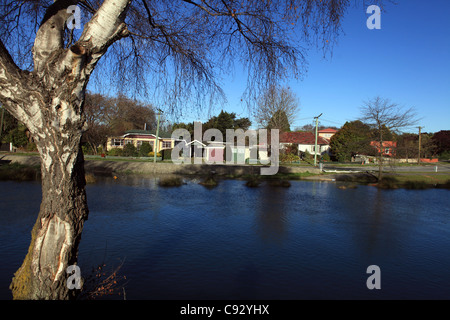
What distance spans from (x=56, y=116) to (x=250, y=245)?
21.7 feet

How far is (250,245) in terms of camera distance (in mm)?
8719

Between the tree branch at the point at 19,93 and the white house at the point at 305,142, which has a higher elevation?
the white house at the point at 305,142

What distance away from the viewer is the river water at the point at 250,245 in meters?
6.25

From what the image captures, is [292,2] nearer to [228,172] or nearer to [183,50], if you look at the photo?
[183,50]

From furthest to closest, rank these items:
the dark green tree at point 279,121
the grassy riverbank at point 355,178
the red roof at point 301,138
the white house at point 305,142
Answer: the white house at point 305,142 → the red roof at point 301,138 → the dark green tree at point 279,121 → the grassy riverbank at point 355,178

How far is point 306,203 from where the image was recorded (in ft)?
52.9

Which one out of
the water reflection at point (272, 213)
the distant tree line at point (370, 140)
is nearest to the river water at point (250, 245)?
the water reflection at point (272, 213)

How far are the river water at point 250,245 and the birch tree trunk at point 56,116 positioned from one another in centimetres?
229

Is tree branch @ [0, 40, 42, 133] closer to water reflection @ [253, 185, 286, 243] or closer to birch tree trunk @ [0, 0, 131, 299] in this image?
birch tree trunk @ [0, 0, 131, 299]

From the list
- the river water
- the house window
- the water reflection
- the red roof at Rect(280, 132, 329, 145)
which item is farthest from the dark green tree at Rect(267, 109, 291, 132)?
the house window

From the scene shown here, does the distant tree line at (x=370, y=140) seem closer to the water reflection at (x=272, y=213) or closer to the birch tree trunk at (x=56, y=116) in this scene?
the water reflection at (x=272, y=213)

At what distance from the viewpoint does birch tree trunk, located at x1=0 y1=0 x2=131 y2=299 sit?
128 inches

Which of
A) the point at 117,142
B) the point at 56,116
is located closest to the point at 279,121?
the point at 117,142

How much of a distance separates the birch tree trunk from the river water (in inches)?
90.3
